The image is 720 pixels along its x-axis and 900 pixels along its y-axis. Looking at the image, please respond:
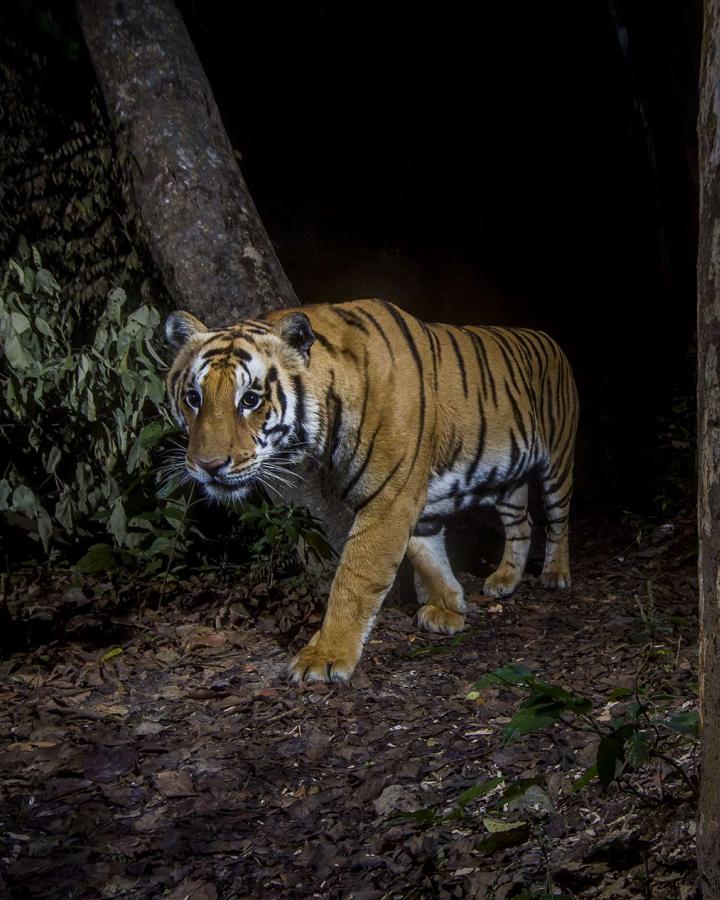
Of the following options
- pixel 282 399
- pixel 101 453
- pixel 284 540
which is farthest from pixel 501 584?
pixel 101 453

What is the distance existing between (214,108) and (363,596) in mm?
2783

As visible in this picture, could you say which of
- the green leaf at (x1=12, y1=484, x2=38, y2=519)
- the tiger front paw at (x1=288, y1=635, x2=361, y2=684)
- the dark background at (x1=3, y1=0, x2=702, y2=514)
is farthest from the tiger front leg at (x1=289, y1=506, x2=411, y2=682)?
the dark background at (x1=3, y1=0, x2=702, y2=514)

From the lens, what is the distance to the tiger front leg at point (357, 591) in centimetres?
327

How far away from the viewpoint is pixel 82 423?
4398mm

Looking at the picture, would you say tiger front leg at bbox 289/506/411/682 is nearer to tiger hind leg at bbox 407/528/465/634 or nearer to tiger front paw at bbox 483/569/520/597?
tiger hind leg at bbox 407/528/465/634

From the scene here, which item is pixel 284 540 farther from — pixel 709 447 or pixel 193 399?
pixel 709 447

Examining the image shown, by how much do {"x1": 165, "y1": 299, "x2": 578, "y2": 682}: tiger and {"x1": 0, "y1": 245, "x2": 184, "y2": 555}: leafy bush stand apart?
0.80 meters

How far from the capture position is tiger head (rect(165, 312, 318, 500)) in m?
3.06

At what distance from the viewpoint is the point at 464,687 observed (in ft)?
10.2

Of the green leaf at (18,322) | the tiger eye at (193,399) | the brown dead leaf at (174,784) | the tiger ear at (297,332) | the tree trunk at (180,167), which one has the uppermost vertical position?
the tree trunk at (180,167)

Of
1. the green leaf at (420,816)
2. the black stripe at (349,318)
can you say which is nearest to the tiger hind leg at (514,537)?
the black stripe at (349,318)

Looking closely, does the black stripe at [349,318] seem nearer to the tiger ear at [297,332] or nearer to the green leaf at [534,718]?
the tiger ear at [297,332]

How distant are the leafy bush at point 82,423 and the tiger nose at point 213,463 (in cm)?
110

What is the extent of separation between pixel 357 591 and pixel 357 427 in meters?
0.64
